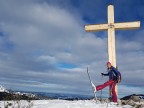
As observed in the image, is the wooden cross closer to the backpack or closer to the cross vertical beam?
the cross vertical beam

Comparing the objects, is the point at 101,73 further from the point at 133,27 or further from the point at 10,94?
the point at 10,94

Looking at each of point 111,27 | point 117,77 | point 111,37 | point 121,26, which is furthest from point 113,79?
point 121,26

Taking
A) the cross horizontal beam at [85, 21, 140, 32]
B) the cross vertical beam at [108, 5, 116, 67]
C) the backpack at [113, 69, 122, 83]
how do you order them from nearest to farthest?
the backpack at [113, 69, 122, 83]
the cross vertical beam at [108, 5, 116, 67]
the cross horizontal beam at [85, 21, 140, 32]

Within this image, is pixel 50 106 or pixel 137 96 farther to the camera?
pixel 137 96

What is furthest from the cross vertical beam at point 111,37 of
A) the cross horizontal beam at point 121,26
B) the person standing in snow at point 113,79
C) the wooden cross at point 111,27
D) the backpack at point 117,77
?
the backpack at point 117,77

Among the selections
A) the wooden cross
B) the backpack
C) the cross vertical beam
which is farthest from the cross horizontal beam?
the backpack

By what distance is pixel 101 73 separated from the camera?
12828 millimetres

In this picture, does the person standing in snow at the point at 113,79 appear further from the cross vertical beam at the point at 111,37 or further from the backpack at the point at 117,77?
the cross vertical beam at the point at 111,37

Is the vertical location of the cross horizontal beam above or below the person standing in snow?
above

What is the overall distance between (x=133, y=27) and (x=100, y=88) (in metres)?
4.11

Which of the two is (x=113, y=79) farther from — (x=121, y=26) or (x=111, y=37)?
(x=121, y=26)

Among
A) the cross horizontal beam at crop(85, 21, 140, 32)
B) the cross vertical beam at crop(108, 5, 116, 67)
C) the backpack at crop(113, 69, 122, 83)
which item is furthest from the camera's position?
the cross horizontal beam at crop(85, 21, 140, 32)

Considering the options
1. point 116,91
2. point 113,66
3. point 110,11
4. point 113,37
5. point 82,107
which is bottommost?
point 82,107

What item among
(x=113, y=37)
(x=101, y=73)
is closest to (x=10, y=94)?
(x=101, y=73)
